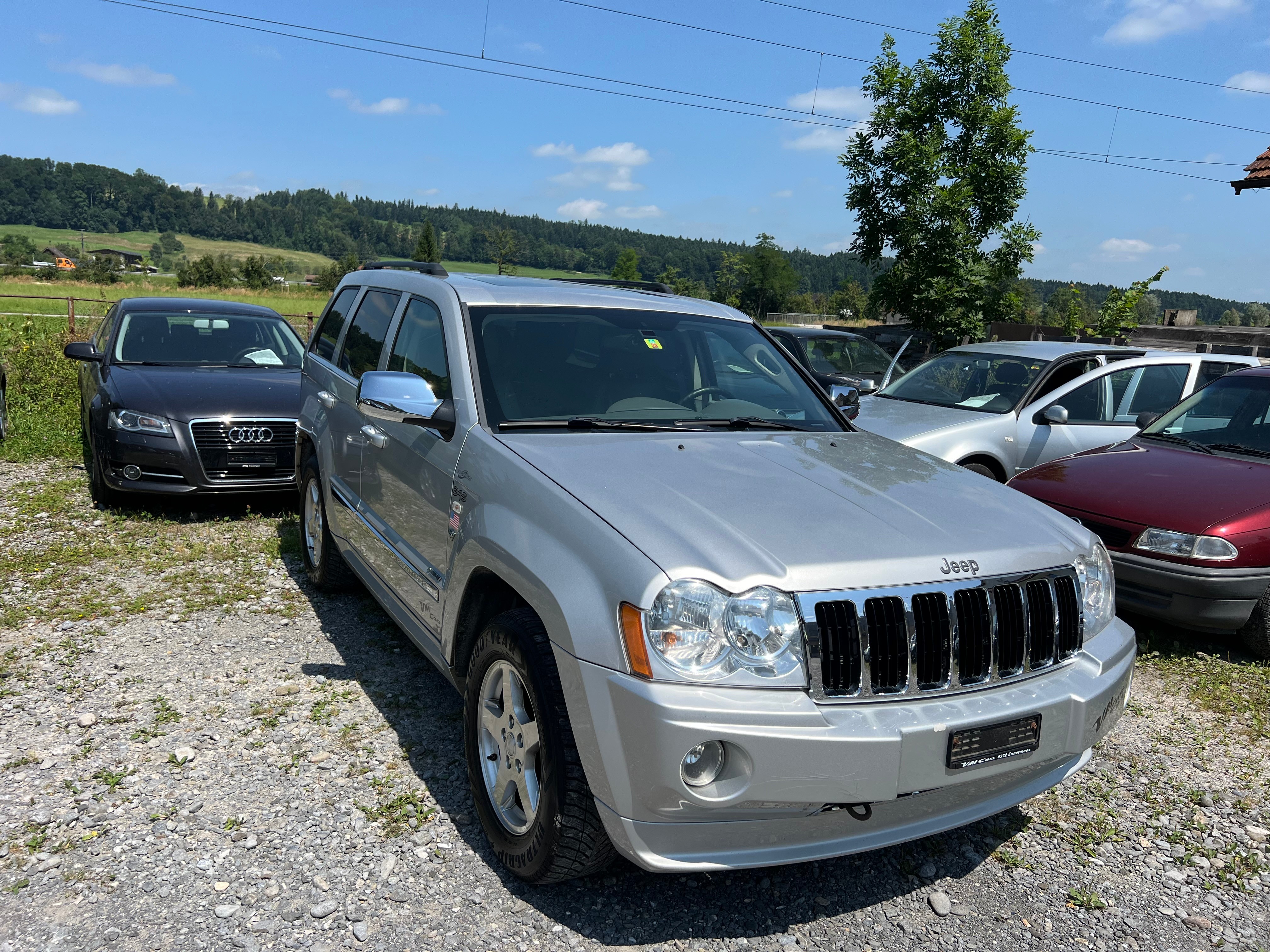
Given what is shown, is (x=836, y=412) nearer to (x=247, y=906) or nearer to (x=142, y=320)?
(x=247, y=906)

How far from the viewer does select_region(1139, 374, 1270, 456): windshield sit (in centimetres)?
603

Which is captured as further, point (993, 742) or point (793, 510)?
point (793, 510)

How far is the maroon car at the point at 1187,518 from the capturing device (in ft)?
16.2

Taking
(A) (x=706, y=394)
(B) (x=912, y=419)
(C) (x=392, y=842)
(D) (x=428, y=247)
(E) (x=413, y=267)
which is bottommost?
(C) (x=392, y=842)

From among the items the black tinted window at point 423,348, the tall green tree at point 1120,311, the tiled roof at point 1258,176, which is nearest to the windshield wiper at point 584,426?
the black tinted window at point 423,348

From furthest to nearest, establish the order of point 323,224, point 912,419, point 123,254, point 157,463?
point 323,224
point 123,254
point 912,419
point 157,463

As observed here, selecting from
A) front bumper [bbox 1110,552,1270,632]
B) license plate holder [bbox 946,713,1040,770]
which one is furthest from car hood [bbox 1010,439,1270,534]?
license plate holder [bbox 946,713,1040,770]

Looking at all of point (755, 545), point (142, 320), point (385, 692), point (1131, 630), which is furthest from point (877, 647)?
point (142, 320)

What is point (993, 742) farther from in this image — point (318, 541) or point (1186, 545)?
point (318, 541)

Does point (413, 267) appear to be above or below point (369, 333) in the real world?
above

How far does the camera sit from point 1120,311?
763 inches

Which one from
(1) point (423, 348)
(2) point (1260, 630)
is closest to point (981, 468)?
(2) point (1260, 630)

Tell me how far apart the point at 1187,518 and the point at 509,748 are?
13.2 feet

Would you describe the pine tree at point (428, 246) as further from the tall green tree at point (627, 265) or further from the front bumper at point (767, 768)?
the front bumper at point (767, 768)
